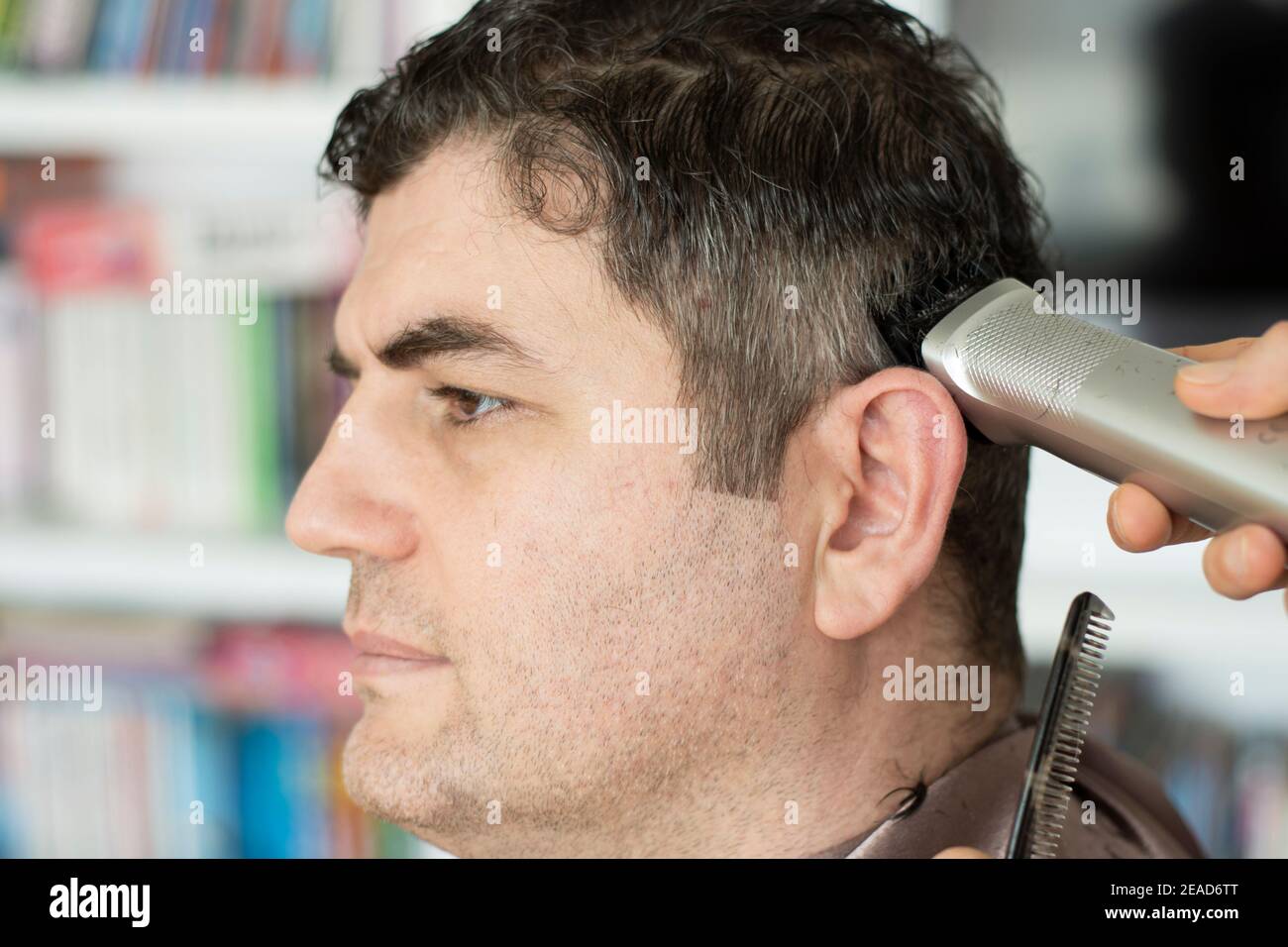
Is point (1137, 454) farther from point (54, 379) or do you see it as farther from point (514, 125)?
point (54, 379)

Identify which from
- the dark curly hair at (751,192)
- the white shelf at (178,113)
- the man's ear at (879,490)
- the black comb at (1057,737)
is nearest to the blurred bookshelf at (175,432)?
the white shelf at (178,113)

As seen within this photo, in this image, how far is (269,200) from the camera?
4.75 ft

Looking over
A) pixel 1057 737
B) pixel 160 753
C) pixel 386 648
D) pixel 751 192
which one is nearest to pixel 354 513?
pixel 386 648

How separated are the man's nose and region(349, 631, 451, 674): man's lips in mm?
59

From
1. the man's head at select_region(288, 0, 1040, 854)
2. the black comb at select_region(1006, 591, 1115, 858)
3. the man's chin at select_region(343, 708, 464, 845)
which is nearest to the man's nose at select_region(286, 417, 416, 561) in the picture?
the man's head at select_region(288, 0, 1040, 854)

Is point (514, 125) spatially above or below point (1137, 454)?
above

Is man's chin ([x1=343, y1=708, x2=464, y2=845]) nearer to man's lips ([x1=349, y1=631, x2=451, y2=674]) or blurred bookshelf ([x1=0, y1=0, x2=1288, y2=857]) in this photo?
man's lips ([x1=349, y1=631, x2=451, y2=674])

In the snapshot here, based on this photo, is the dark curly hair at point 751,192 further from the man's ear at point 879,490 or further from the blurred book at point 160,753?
the blurred book at point 160,753

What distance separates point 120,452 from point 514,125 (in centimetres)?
86

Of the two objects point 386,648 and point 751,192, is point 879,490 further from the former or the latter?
point 386,648

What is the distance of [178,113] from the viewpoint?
1400mm

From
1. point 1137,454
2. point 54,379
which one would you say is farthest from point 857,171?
point 54,379

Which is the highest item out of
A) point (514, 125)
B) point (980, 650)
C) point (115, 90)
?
point (115, 90)

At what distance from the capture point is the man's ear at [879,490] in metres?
0.79
